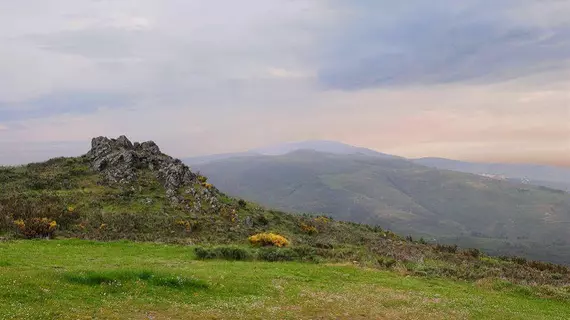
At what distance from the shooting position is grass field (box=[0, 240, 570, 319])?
20.0m

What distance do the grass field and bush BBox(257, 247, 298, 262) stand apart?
7.46ft

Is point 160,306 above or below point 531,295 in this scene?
above

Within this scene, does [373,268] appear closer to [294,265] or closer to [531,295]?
[294,265]

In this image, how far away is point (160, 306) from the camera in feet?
68.6

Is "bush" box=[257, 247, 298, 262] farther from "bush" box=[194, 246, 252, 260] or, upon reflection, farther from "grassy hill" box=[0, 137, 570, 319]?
"bush" box=[194, 246, 252, 260]

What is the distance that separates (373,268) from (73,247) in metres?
25.1

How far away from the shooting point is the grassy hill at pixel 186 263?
858 inches

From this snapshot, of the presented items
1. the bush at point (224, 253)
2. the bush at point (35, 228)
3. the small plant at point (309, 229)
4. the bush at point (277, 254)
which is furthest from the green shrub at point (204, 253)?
the small plant at point (309, 229)

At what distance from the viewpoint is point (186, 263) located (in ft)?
109

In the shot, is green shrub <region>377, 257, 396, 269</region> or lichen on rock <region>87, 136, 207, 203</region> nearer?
green shrub <region>377, 257, 396, 269</region>

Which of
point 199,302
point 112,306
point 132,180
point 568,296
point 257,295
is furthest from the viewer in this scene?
point 132,180

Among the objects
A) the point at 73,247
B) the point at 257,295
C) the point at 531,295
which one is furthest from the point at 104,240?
the point at 531,295

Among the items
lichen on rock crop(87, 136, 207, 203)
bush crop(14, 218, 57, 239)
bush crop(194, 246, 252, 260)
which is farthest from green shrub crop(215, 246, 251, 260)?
lichen on rock crop(87, 136, 207, 203)

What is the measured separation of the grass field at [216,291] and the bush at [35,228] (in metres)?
3.97
